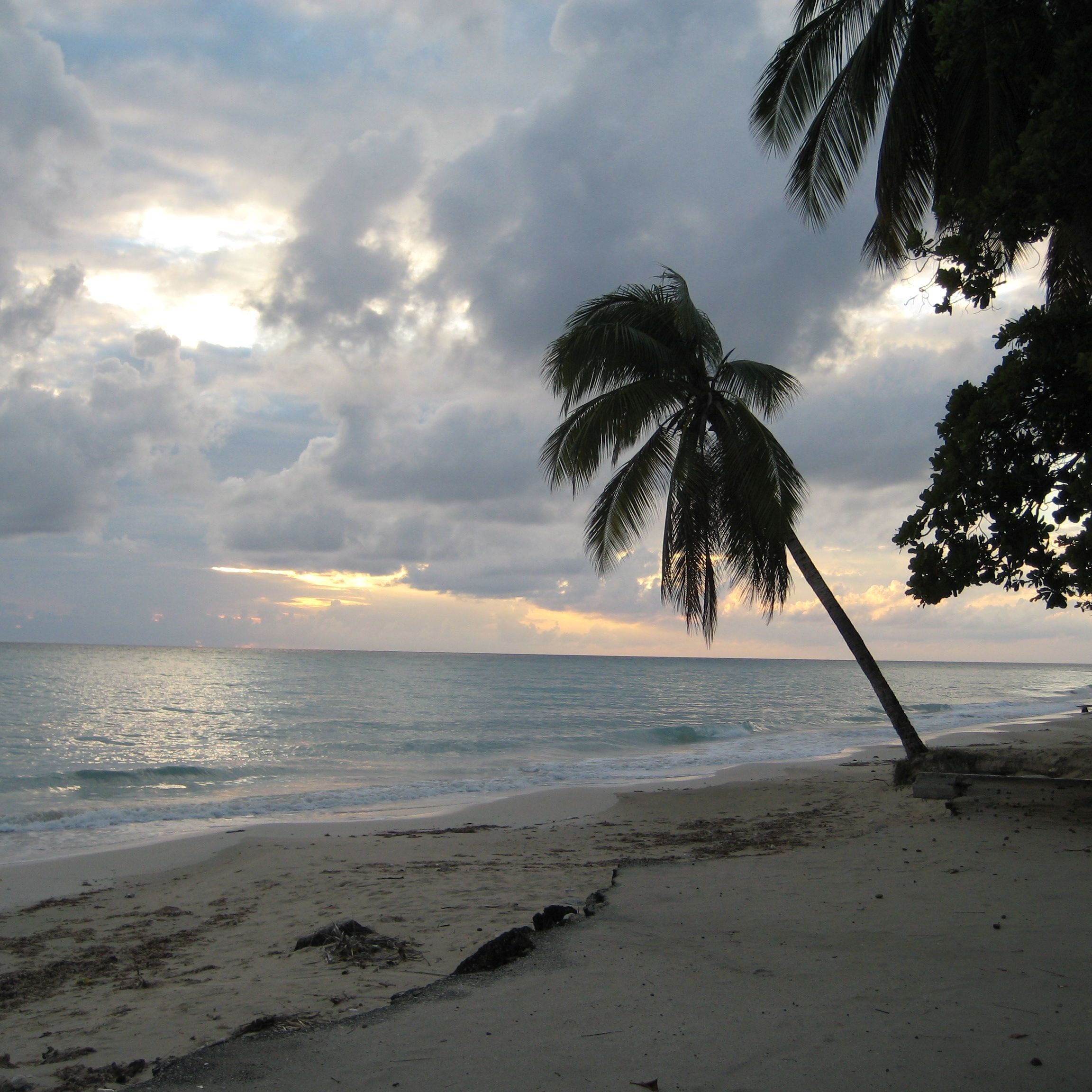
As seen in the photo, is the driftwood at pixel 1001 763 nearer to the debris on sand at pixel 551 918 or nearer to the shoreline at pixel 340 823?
the shoreline at pixel 340 823

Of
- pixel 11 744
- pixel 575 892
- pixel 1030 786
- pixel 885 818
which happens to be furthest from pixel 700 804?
pixel 11 744

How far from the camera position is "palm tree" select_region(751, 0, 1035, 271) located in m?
7.48

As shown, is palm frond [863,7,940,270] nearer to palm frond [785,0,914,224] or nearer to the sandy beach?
palm frond [785,0,914,224]

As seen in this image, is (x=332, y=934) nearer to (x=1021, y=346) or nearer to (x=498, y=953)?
(x=498, y=953)

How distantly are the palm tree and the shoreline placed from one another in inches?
350

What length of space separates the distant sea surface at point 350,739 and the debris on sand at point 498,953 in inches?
339

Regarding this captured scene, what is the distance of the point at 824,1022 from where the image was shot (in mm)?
3215

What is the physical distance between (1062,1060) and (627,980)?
1751 millimetres

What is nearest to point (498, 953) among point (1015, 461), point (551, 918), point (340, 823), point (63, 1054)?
point (551, 918)

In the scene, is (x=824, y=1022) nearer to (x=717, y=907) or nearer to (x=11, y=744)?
(x=717, y=907)

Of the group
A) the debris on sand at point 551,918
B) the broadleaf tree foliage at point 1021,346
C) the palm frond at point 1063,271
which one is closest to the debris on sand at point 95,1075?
the debris on sand at point 551,918

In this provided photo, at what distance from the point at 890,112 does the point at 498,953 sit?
350 inches

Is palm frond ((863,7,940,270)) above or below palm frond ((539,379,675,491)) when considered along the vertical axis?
above

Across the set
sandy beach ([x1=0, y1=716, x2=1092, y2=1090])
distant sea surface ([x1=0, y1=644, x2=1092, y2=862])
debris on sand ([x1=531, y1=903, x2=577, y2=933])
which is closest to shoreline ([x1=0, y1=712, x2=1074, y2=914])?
sandy beach ([x1=0, y1=716, x2=1092, y2=1090])
